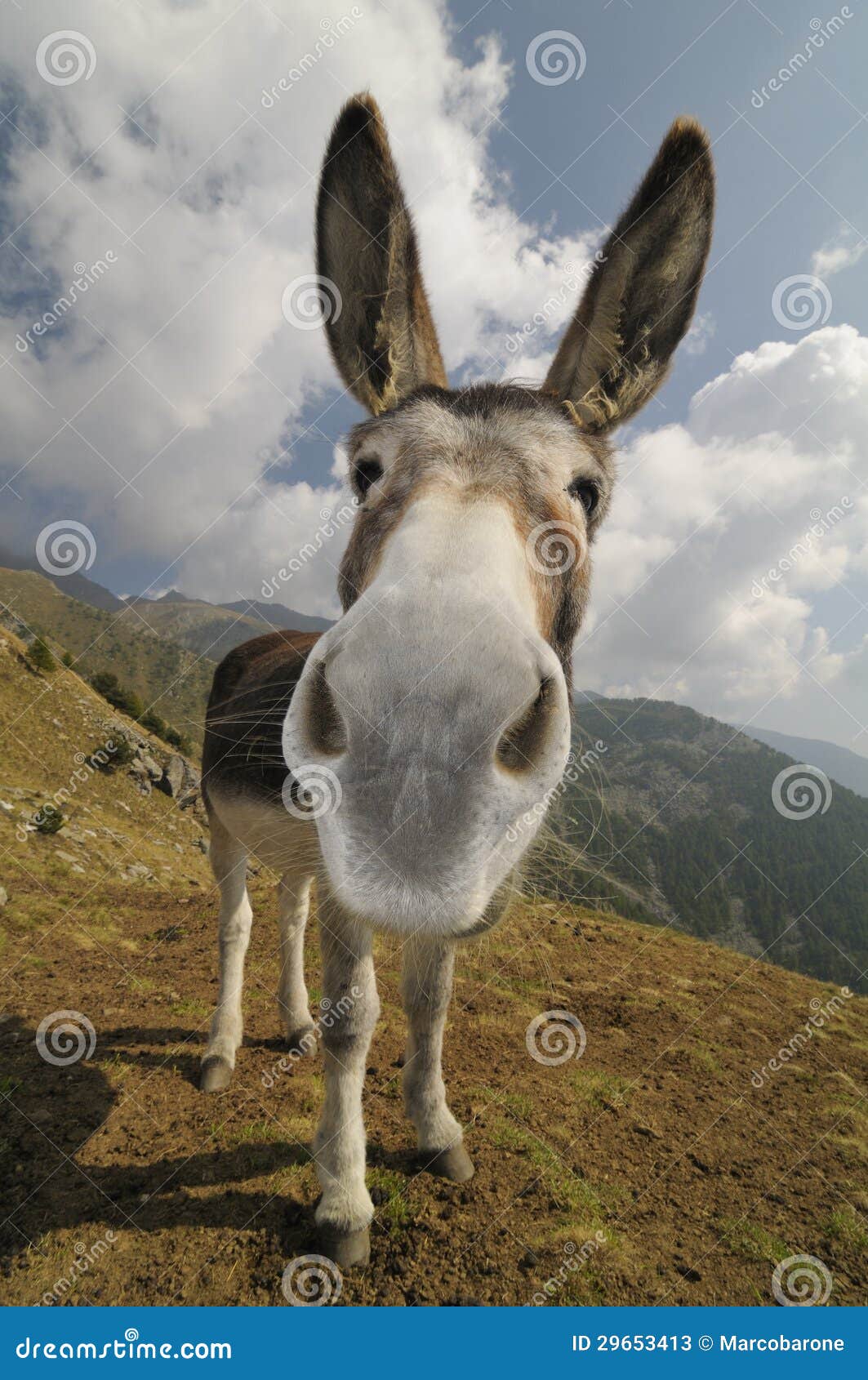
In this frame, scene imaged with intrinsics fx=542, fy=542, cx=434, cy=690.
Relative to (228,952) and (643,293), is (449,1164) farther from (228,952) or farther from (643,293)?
(643,293)

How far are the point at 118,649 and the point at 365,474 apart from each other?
168m

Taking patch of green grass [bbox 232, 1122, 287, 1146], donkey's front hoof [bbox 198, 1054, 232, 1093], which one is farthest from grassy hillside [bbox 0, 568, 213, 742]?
patch of green grass [bbox 232, 1122, 287, 1146]

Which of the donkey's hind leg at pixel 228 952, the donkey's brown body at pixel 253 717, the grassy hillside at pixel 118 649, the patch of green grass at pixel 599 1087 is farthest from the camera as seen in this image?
the grassy hillside at pixel 118 649

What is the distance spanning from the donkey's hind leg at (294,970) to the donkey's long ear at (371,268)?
4.62 meters

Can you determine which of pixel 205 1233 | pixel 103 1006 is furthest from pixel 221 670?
pixel 205 1233

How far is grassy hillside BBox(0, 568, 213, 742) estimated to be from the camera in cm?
11300

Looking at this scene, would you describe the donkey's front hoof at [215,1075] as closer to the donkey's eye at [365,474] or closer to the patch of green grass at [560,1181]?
the patch of green grass at [560,1181]

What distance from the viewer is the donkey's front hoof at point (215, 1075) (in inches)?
191

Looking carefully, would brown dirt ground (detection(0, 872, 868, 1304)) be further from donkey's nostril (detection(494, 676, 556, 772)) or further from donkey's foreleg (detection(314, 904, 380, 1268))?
donkey's nostril (detection(494, 676, 556, 772))

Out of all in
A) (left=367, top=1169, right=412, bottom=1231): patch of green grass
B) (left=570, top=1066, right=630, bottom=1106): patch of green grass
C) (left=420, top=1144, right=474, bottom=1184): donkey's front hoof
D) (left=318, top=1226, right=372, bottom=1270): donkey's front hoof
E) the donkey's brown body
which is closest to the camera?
(left=318, top=1226, right=372, bottom=1270): donkey's front hoof

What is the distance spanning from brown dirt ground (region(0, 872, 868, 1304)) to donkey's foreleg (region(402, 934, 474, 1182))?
0.18m

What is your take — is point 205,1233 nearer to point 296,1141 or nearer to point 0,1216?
point 296,1141

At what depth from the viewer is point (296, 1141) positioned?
4.34 metres

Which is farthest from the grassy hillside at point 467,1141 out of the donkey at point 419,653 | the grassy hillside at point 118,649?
the grassy hillside at point 118,649
